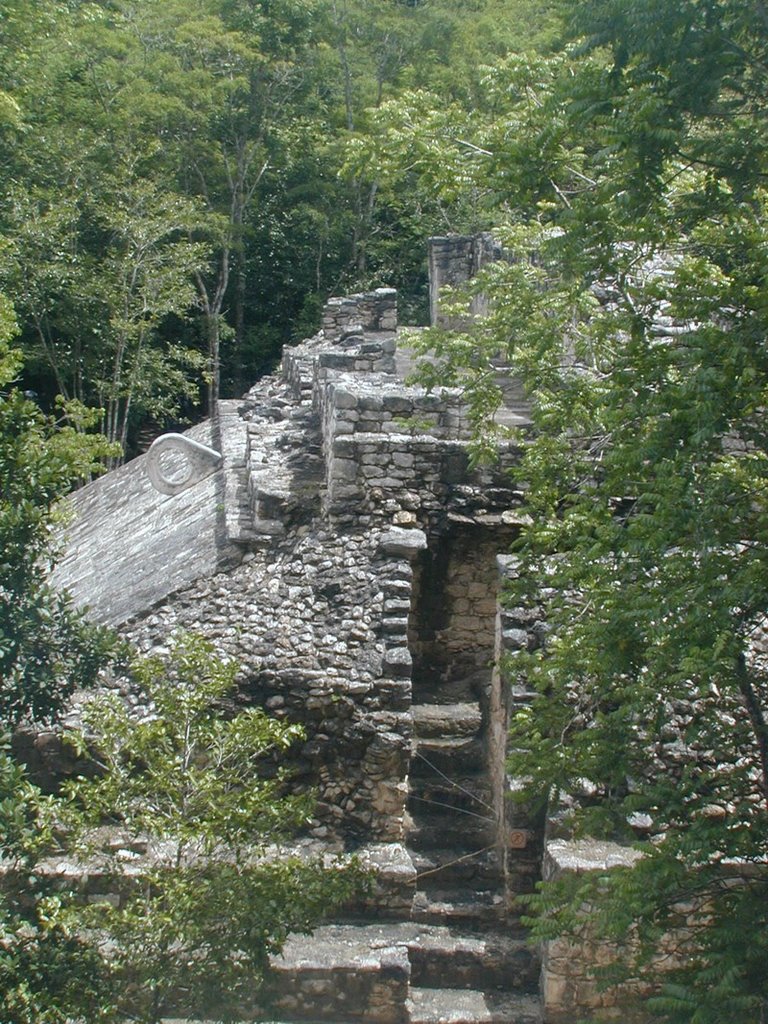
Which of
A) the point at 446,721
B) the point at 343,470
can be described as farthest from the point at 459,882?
the point at 343,470

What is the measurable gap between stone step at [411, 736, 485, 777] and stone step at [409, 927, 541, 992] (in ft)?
5.16

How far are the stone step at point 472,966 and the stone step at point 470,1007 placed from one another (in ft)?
0.20

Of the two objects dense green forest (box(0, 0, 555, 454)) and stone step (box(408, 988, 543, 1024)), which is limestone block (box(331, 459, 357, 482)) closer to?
stone step (box(408, 988, 543, 1024))

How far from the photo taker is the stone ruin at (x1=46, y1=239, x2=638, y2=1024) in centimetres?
736

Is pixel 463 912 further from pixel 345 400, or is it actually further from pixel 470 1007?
pixel 345 400

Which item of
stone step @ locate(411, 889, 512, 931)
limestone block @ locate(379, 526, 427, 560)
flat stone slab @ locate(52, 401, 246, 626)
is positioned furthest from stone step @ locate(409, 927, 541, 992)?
flat stone slab @ locate(52, 401, 246, 626)

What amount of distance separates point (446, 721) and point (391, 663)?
1.38 meters

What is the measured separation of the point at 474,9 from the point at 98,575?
25.1 m

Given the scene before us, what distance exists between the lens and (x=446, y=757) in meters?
8.97

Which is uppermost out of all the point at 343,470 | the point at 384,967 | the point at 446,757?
the point at 343,470

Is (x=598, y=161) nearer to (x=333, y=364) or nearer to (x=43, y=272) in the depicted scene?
(x=333, y=364)

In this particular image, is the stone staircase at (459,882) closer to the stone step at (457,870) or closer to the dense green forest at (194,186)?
the stone step at (457,870)

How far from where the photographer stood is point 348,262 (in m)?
27.5

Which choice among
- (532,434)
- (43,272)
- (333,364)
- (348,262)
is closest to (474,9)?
(348,262)
